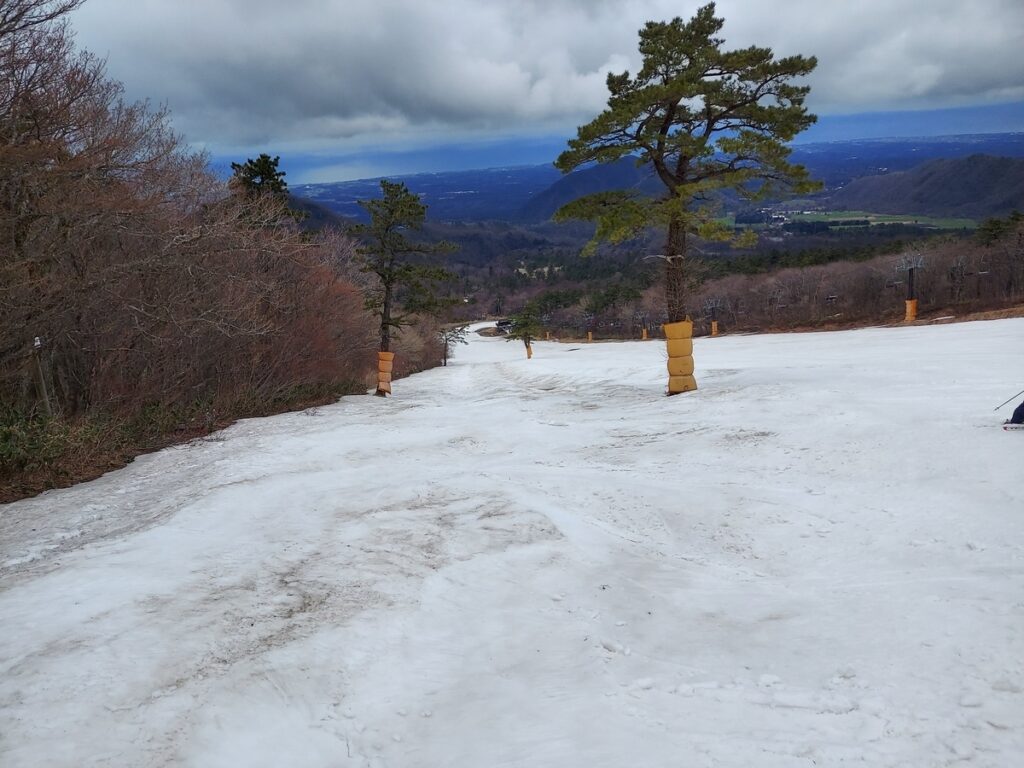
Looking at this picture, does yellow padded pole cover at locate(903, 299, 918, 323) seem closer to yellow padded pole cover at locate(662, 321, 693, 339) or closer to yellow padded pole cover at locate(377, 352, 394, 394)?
yellow padded pole cover at locate(662, 321, 693, 339)

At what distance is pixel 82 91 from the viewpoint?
11.3 metres

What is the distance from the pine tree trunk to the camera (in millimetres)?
12648

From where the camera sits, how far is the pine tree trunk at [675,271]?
41.5ft

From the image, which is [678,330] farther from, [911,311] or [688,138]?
[911,311]

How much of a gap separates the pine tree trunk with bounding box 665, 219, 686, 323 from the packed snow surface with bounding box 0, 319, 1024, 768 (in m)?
5.19

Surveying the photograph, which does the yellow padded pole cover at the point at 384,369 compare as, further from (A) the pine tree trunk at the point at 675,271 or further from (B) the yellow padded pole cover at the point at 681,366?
(B) the yellow padded pole cover at the point at 681,366

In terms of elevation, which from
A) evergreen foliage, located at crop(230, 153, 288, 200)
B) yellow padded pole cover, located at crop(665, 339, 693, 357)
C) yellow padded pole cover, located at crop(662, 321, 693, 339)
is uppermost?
evergreen foliage, located at crop(230, 153, 288, 200)

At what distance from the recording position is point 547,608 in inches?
156

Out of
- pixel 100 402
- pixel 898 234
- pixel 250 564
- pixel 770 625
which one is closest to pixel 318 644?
pixel 250 564

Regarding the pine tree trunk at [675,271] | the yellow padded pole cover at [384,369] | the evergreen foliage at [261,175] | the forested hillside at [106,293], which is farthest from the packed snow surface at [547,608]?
the evergreen foliage at [261,175]

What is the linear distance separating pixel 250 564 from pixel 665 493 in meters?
3.93

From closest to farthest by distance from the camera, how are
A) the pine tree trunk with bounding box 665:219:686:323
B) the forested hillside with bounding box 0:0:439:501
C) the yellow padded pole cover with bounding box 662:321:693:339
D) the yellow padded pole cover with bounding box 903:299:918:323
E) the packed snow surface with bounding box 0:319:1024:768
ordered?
the packed snow surface with bounding box 0:319:1024:768 < the forested hillside with bounding box 0:0:439:501 < the yellow padded pole cover with bounding box 662:321:693:339 < the pine tree trunk with bounding box 665:219:686:323 < the yellow padded pole cover with bounding box 903:299:918:323

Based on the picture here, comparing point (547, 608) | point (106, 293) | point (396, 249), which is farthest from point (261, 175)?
point (547, 608)

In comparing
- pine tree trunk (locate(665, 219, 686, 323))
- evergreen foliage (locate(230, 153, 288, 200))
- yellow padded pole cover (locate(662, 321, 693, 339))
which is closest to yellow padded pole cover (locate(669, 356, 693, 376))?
yellow padded pole cover (locate(662, 321, 693, 339))
